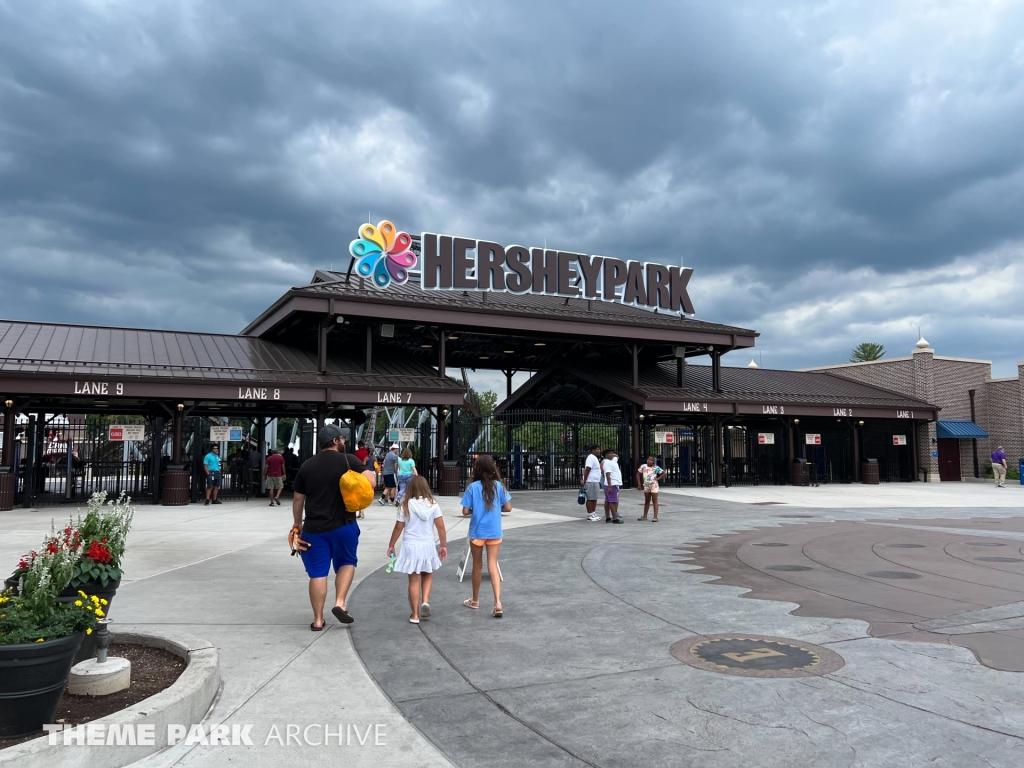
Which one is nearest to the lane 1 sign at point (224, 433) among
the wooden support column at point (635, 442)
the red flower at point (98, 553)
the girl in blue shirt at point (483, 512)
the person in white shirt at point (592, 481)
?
the person in white shirt at point (592, 481)

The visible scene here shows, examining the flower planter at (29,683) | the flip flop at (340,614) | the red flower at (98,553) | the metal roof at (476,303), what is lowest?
the flip flop at (340,614)

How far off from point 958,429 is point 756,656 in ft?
124

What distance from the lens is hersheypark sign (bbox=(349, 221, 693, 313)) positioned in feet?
82.6

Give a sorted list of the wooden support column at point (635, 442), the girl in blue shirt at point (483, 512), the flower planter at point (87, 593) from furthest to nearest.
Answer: the wooden support column at point (635, 442)
the girl in blue shirt at point (483, 512)
the flower planter at point (87, 593)

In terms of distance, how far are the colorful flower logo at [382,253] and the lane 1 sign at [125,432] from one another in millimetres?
8362

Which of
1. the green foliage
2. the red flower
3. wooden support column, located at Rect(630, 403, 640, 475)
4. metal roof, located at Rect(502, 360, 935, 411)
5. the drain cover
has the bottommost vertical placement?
the drain cover

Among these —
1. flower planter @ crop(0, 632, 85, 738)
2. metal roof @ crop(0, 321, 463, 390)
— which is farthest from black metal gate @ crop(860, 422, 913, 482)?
flower planter @ crop(0, 632, 85, 738)

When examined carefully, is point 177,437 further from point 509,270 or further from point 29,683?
point 29,683

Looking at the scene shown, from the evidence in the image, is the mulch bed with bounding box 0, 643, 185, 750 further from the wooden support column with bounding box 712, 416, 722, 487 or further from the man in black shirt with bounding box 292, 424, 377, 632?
the wooden support column with bounding box 712, 416, 722, 487

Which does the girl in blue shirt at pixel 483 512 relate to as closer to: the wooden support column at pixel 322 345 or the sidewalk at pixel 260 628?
the sidewalk at pixel 260 628

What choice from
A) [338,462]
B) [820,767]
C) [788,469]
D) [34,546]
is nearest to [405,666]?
[338,462]

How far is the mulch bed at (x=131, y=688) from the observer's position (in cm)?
423

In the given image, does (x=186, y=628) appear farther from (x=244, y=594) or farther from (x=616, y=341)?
(x=616, y=341)

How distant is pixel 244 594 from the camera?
833 centimetres
